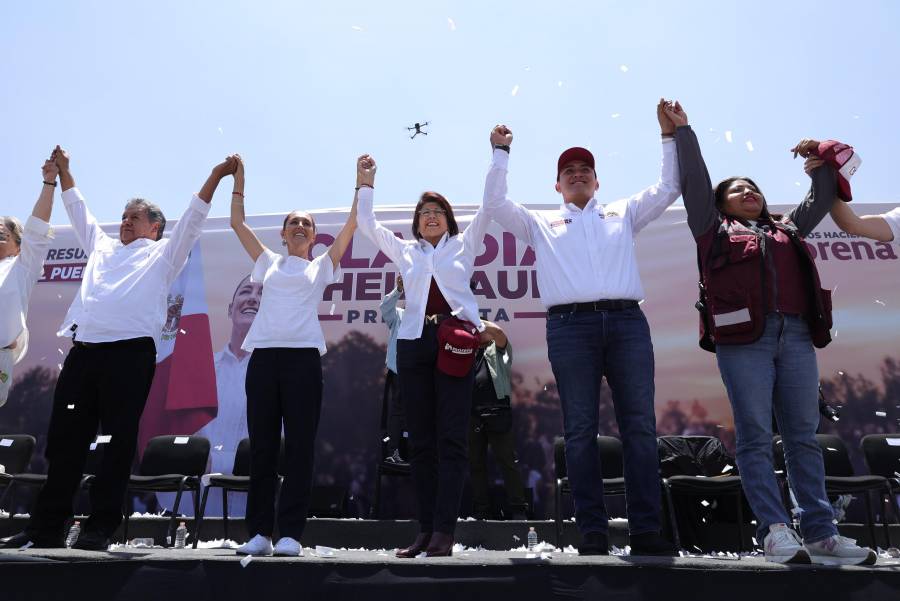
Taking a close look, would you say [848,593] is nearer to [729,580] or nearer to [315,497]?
[729,580]

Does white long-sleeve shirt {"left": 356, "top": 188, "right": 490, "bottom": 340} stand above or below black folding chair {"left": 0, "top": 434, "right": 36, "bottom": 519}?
above

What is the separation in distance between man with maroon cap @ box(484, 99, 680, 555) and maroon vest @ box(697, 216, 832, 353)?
0.95ft

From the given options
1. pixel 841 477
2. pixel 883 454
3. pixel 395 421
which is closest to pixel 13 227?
pixel 395 421

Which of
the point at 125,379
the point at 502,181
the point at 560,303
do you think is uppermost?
the point at 502,181

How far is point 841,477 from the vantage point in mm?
4266

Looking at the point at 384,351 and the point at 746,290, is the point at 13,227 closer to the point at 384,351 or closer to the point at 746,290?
the point at 384,351

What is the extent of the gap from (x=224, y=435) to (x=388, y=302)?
6.24ft

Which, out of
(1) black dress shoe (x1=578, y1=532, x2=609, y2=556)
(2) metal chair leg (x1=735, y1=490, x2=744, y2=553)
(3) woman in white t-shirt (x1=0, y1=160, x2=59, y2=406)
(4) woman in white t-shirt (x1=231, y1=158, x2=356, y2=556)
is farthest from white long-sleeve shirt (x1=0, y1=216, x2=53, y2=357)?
(2) metal chair leg (x1=735, y1=490, x2=744, y2=553)

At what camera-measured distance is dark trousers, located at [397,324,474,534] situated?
2.69 metres

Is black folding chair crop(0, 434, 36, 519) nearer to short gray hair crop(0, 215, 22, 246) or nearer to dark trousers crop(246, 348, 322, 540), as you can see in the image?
short gray hair crop(0, 215, 22, 246)

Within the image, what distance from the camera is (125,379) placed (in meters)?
2.92

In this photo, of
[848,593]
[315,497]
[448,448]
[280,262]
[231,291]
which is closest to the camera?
[848,593]

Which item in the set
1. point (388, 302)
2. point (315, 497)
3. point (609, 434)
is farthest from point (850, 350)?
point (315, 497)

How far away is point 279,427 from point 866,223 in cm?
267
